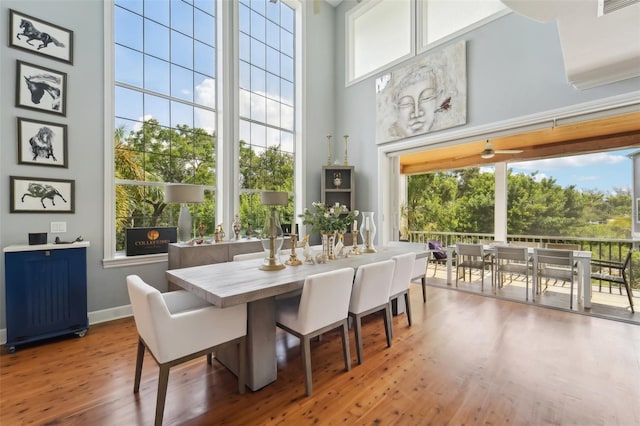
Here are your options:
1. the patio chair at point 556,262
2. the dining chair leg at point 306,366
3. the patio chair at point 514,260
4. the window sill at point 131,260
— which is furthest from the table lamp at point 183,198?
the patio chair at point 556,262

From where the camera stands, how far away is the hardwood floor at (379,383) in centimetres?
167

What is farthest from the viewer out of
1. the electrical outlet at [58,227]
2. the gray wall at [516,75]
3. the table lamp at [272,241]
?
the gray wall at [516,75]

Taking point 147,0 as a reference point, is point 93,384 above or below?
below

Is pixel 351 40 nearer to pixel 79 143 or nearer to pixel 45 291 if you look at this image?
pixel 79 143

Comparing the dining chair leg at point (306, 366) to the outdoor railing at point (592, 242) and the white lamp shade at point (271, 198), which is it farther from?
the outdoor railing at point (592, 242)

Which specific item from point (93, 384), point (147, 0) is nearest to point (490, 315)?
point (93, 384)

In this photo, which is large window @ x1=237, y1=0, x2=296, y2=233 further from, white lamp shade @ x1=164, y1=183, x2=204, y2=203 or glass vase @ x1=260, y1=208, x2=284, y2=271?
glass vase @ x1=260, y1=208, x2=284, y2=271

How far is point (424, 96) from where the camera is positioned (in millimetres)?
4344

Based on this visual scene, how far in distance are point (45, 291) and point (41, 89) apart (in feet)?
6.40

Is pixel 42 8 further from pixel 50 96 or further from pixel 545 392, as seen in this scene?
pixel 545 392

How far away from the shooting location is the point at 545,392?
1881mm

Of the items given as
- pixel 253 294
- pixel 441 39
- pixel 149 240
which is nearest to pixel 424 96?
pixel 441 39

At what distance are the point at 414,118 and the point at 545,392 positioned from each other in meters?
3.75

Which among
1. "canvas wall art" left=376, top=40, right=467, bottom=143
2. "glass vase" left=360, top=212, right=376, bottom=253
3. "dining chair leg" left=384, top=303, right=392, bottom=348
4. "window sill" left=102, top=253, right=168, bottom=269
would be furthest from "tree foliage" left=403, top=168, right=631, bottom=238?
"window sill" left=102, top=253, right=168, bottom=269
